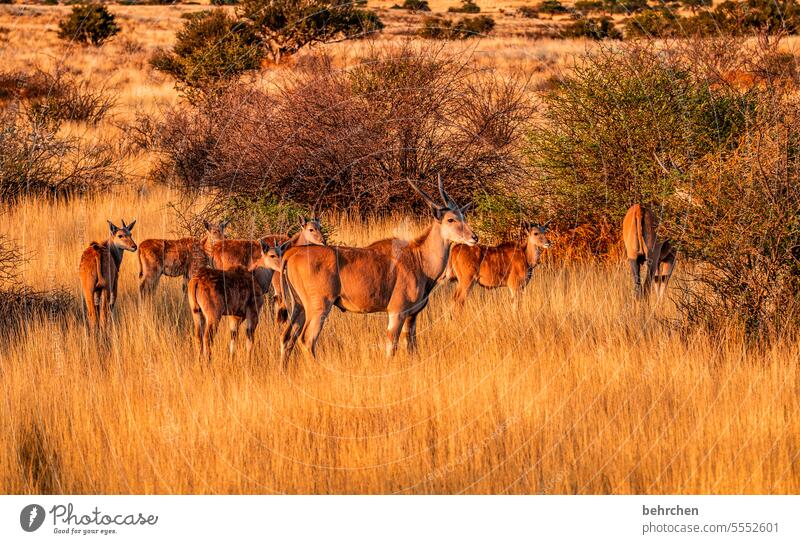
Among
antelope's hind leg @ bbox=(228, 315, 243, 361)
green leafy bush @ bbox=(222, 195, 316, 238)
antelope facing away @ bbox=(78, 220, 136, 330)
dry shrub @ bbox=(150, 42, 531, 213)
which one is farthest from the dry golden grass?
dry shrub @ bbox=(150, 42, 531, 213)

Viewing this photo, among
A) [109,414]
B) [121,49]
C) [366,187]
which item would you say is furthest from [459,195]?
[121,49]

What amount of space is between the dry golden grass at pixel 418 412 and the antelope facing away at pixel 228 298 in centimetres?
22

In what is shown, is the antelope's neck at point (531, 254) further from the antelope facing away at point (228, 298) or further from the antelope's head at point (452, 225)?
the antelope facing away at point (228, 298)

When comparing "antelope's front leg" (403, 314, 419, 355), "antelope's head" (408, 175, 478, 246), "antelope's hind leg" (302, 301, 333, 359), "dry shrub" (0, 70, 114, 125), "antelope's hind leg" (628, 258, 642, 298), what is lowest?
"antelope's hind leg" (628, 258, 642, 298)

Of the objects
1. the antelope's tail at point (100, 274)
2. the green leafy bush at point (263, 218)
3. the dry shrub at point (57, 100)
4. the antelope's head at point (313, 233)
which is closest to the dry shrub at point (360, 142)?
the green leafy bush at point (263, 218)

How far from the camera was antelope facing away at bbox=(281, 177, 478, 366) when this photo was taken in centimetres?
995

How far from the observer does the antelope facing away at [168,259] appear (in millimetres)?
13727

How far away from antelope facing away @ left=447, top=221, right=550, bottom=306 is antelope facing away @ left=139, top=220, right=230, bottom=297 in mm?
3079

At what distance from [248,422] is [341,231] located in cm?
903

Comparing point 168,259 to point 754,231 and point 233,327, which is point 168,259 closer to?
point 233,327

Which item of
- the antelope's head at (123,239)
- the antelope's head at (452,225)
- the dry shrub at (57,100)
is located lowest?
the antelope's head at (123,239)

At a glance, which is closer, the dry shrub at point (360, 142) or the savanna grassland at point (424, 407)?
the savanna grassland at point (424, 407)

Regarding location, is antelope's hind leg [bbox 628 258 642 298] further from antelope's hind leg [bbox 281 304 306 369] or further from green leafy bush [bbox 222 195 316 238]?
green leafy bush [bbox 222 195 316 238]
